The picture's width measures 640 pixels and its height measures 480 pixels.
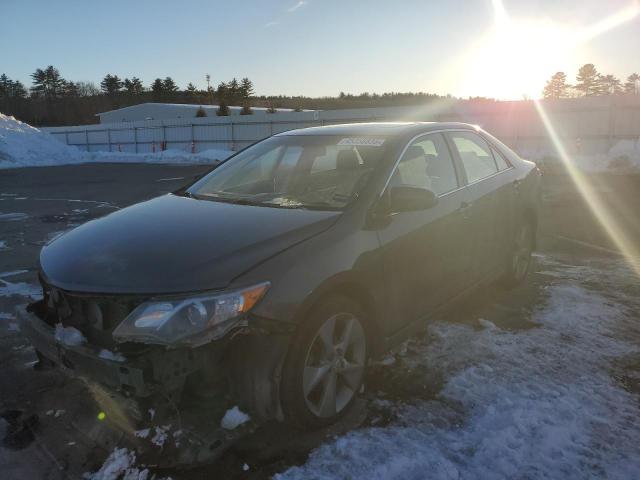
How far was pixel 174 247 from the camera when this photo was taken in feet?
8.95

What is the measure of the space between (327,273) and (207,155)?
28.6 m

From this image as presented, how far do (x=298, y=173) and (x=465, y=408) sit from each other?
1.98 metres

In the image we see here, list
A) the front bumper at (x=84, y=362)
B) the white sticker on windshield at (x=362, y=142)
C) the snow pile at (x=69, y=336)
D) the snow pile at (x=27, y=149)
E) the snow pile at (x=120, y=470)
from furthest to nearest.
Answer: the snow pile at (x=27, y=149) < the white sticker on windshield at (x=362, y=142) < the snow pile at (x=69, y=336) < the snow pile at (x=120, y=470) < the front bumper at (x=84, y=362)

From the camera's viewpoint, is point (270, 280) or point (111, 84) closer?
point (270, 280)

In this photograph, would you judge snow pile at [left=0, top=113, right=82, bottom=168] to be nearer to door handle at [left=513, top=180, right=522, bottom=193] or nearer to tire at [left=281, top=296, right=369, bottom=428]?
door handle at [left=513, top=180, right=522, bottom=193]

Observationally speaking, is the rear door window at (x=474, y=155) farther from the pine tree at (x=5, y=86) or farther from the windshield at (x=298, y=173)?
the pine tree at (x=5, y=86)

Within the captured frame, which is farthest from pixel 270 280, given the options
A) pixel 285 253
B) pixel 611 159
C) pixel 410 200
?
pixel 611 159

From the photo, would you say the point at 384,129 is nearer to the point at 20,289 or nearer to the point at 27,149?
the point at 20,289

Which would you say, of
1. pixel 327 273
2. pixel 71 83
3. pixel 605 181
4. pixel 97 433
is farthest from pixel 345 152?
pixel 71 83

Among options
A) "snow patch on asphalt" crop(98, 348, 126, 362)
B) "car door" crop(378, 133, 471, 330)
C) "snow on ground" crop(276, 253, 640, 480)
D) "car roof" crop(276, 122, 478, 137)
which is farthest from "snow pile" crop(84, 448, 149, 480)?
"car roof" crop(276, 122, 478, 137)

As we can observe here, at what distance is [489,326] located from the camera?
14.1 ft

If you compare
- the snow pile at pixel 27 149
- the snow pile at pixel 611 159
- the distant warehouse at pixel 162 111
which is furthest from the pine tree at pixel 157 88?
the snow pile at pixel 611 159

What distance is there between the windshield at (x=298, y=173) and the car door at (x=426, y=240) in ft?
0.87

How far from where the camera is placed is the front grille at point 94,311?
2.47m
